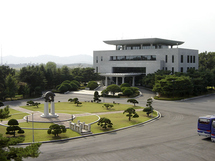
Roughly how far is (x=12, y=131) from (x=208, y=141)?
1836 centimetres

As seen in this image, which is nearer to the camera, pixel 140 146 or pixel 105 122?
pixel 140 146

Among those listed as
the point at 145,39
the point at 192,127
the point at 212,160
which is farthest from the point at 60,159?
the point at 145,39

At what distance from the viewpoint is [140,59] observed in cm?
6956

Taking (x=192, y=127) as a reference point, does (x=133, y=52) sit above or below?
above

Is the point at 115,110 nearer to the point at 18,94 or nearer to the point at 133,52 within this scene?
the point at 18,94

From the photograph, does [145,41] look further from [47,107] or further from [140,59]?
[47,107]

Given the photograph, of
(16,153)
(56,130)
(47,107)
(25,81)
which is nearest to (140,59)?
(25,81)

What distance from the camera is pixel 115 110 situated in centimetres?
3562

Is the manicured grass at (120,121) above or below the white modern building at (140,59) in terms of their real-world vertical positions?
below

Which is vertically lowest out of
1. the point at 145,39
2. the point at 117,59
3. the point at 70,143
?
the point at 70,143

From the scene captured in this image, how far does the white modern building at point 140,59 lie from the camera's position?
64.8 meters

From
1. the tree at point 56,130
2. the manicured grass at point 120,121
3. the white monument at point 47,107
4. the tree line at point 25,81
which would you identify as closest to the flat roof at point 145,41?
the tree line at point 25,81

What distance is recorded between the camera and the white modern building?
64.8 metres

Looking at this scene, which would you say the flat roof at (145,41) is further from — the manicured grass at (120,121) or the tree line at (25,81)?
the manicured grass at (120,121)
